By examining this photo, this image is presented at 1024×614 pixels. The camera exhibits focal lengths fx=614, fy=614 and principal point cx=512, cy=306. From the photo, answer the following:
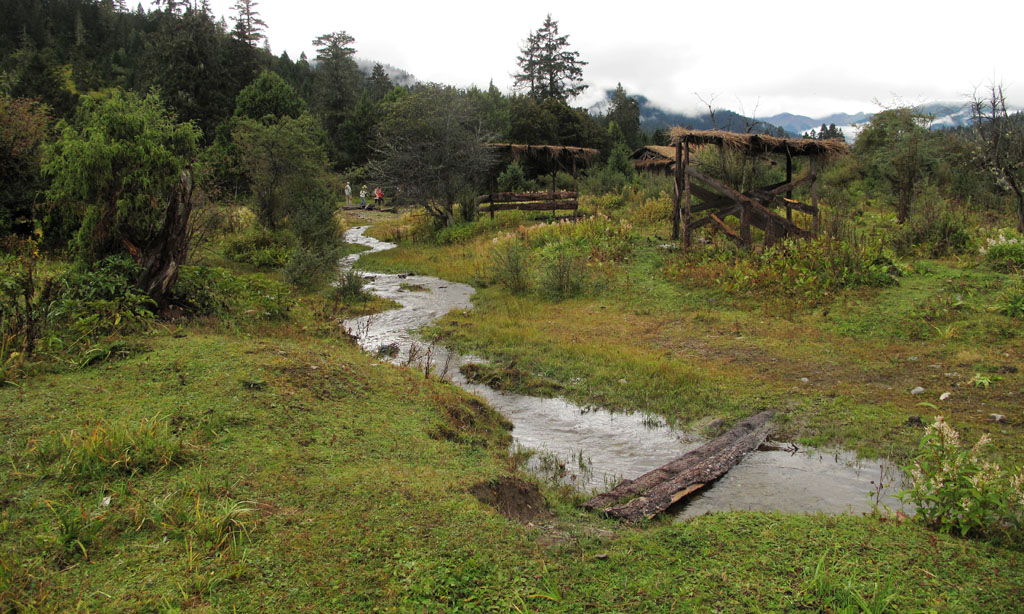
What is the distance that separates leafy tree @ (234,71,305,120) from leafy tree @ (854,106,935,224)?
34536mm

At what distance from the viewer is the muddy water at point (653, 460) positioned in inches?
190

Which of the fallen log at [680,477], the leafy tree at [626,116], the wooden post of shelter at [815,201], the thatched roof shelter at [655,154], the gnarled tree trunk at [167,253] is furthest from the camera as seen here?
the leafy tree at [626,116]

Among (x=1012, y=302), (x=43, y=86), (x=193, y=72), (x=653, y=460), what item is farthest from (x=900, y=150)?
(x=193, y=72)

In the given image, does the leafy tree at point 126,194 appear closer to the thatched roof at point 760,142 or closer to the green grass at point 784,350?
the green grass at point 784,350

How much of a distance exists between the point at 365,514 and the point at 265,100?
4476cm

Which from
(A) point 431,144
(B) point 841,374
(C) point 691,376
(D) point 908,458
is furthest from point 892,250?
(A) point 431,144

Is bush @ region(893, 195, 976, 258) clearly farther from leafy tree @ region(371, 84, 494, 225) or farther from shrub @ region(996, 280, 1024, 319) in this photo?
leafy tree @ region(371, 84, 494, 225)

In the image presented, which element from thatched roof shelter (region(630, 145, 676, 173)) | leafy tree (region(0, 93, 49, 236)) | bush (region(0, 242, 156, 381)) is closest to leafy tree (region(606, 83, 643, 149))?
thatched roof shelter (region(630, 145, 676, 173))

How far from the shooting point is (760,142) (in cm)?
1344

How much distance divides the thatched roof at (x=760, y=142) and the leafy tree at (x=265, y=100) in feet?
114

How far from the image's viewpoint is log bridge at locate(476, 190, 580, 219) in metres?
23.5

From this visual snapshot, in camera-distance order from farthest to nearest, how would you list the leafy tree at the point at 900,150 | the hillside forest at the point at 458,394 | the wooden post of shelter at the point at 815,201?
the leafy tree at the point at 900,150 < the wooden post of shelter at the point at 815,201 < the hillside forest at the point at 458,394

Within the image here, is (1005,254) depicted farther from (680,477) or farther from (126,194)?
(126,194)

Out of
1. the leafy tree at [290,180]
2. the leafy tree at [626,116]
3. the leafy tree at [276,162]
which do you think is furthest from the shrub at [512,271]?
the leafy tree at [626,116]
